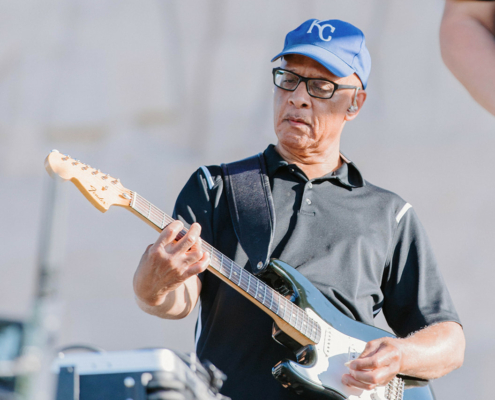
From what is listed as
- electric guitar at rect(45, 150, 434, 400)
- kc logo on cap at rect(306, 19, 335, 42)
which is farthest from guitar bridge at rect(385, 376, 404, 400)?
kc logo on cap at rect(306, 19, 335, 42)

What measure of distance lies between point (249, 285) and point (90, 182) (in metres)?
0.58

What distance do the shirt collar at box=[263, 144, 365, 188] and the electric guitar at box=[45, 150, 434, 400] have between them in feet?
1.60

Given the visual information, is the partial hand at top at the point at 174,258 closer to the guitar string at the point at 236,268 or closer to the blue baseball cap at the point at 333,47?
the guitar string at the point at 236,268

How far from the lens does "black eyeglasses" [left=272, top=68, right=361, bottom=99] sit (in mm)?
2361

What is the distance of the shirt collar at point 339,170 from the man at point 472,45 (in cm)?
102

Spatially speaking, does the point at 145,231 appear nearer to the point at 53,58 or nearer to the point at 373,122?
the point at 53,58

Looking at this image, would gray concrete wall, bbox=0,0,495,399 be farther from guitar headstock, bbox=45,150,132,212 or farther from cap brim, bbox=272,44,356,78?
guitar headstock, bbox=45,150,132,212

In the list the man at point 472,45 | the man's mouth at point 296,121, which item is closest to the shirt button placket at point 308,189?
the man's mouth at point 296,121

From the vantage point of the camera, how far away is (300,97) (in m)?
2.33

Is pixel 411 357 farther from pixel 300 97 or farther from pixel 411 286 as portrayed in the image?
pixel 300 97

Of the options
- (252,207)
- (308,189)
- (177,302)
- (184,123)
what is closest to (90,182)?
(177,302)

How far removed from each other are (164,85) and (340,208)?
170 cm

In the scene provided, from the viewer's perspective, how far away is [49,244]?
995mm

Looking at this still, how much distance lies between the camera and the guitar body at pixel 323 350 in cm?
A: 182
